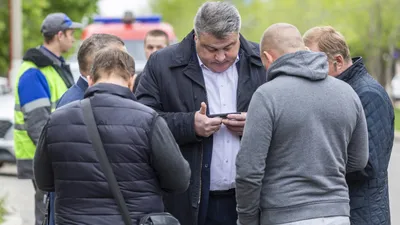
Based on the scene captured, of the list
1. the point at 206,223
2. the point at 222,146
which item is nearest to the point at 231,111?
the point at 222,146

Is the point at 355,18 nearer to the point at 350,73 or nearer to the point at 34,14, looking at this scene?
the point at 34,14

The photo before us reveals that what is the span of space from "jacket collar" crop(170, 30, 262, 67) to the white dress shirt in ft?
0.54

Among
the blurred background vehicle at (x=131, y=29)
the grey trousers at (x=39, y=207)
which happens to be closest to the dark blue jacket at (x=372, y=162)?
the grey trousers at (x=39, y=207)

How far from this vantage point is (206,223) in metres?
5.32

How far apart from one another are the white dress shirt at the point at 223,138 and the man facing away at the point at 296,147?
60 centimetres

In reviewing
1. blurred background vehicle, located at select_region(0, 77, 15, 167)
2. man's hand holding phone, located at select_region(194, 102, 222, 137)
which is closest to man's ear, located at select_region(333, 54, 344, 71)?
man's hand holding phone, located at select_region(194, 102, 222, 137)

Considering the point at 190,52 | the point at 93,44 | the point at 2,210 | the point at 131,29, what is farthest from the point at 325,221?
the point at 131,29

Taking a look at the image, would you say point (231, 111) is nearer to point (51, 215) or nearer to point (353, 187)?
point (353, 187)

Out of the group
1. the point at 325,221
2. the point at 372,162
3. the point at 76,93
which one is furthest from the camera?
the point at 76,93

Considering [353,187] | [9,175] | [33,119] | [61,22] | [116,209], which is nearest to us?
[116,209]

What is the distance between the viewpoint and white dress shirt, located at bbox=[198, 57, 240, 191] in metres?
5.21

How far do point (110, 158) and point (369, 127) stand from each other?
1.56 metres

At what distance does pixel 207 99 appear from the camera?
5289 millimetres

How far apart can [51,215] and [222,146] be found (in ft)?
3.51
